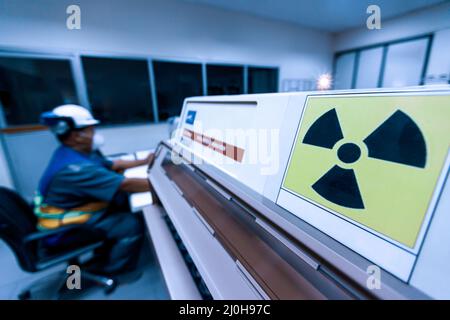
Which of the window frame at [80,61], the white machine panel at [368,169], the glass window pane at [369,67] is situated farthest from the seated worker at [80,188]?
the glass window pane at [369,67]

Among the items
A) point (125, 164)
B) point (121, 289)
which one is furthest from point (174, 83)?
point (121, 289)

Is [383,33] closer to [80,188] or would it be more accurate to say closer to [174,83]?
[174,83]

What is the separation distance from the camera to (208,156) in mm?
781

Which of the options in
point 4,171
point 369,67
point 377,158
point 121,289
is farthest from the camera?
point 369,67

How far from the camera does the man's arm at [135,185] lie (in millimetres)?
1279

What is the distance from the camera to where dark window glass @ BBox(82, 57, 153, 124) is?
262 centimetres

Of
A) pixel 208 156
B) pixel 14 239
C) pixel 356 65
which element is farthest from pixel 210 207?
pixel 356 65

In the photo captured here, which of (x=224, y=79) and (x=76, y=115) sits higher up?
(x=224, y=79)

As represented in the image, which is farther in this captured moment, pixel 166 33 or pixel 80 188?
pixel 166 33

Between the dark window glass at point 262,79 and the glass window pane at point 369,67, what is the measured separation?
1.55m

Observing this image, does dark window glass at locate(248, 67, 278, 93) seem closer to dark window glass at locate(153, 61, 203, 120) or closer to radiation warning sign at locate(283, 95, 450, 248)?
dark window glass at locate(153, 61, 203, 120)

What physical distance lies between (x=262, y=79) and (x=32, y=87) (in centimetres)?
361

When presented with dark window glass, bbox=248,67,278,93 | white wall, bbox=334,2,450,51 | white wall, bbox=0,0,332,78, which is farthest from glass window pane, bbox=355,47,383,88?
dark window glass, bbox=248,67,278,93

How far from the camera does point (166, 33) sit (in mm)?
2924
